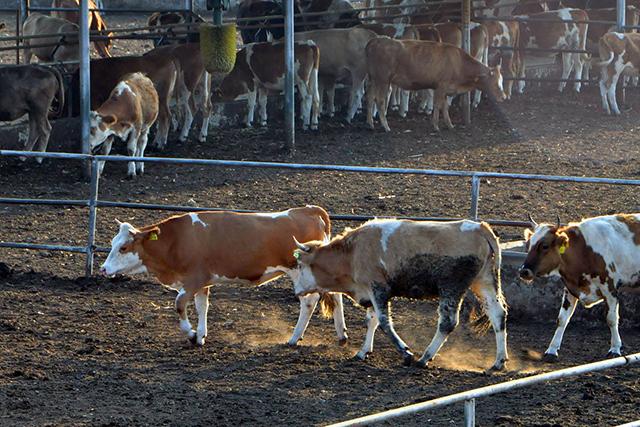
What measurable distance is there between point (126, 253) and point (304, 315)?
4.89 ft

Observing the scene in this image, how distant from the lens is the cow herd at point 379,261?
9469 mm

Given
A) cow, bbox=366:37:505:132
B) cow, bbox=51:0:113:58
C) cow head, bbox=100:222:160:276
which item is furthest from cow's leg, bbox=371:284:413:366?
cow, bbox=51:0:113:58

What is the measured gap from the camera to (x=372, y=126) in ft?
66.3

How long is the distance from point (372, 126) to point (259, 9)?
5699 millimetres

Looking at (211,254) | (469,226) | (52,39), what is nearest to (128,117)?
(52,39)

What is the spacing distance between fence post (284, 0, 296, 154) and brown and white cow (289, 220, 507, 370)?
8495mm

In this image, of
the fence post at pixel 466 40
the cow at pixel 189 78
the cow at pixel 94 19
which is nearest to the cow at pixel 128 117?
the cow at pixel 189 78

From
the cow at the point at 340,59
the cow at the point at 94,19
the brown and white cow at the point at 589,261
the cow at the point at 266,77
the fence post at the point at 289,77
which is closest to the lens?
the brown and white cow at the point at 589,261

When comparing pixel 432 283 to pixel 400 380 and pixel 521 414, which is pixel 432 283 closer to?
pixel 400 380

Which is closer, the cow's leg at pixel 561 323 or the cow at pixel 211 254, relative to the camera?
the cow's leg at pixel 561 323

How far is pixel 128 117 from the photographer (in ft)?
55.8

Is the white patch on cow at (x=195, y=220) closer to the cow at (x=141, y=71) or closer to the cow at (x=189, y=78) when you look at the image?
the cow at (x=141, y=71)

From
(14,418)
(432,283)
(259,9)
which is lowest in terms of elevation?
(14,418)

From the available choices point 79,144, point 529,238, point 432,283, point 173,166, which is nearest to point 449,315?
point 432,283
